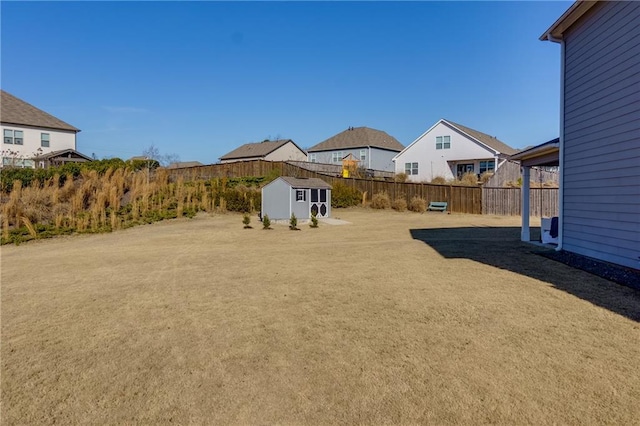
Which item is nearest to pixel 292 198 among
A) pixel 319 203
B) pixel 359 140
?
pixel 319 203

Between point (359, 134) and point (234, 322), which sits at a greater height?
point (359, 134)

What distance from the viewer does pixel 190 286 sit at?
6695 mm

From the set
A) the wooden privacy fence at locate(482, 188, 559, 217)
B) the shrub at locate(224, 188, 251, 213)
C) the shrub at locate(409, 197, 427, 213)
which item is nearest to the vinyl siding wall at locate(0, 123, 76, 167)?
the shrub at locate(224, 188, 251, 213)

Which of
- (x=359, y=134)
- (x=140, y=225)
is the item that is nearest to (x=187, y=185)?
(x=140, y=225)

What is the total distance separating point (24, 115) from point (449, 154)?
126 ft

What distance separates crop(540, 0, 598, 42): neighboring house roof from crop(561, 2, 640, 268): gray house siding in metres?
0.16

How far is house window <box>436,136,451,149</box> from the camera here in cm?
3441

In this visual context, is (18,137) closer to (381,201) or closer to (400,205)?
(381,201)

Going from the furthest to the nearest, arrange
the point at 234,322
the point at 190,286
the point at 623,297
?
the point at 190,286 → the point at 623,297 → the point at 234,322

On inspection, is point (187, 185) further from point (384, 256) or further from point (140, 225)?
point (384, 256)

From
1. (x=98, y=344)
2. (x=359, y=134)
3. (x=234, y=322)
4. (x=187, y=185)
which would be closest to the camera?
(x=98, y=344)

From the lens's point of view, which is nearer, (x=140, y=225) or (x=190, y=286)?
(x=190, y=286)

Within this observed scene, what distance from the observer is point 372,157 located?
44094 mm

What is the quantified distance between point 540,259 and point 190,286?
25.6 feet
